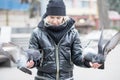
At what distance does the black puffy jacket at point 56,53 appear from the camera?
4348mm

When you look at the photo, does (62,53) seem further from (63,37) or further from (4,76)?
(4,76)

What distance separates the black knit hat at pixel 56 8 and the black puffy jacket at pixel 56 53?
14 cm

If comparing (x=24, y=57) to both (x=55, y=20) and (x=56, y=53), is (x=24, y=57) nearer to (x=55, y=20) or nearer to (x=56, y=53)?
(x=56, y=53)

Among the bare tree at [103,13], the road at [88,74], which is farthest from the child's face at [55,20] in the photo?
the bare tree at [103,13]

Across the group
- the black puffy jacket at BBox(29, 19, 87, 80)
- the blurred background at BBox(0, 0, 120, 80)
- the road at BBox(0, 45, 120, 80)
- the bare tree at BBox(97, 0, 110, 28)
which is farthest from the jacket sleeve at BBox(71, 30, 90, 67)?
the bare tree at BBox(97, 0, 110, 28)

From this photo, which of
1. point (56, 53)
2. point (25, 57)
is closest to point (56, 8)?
point (56, 53)

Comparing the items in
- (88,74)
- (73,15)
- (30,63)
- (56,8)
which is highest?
(56,8)

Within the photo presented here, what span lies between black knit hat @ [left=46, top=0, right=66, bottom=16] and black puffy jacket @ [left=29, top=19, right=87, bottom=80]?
0.45 feet

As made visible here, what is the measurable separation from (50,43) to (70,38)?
211mm

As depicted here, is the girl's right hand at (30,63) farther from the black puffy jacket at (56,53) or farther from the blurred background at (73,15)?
the blurred background at (73,15)

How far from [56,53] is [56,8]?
0.45 m

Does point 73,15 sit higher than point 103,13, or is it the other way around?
point 103,13

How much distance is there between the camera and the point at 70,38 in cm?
441

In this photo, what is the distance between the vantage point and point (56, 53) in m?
4.34
